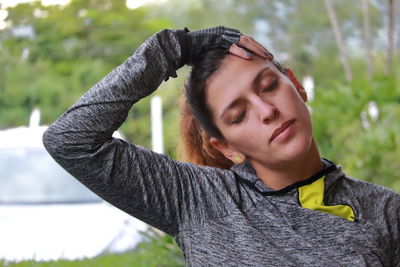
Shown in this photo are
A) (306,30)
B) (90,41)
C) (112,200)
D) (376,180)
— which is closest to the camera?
(112,200)

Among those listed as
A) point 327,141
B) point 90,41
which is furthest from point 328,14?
point 90,41

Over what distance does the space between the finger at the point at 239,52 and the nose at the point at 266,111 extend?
8 cm

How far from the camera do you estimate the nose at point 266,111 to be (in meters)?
1.06

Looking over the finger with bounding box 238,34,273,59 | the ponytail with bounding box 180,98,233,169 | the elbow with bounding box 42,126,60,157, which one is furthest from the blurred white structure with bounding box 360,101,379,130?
the elbow with bounding box 42,126,60,157

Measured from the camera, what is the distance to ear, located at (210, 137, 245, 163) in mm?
1188

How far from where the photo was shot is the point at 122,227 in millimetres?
1601

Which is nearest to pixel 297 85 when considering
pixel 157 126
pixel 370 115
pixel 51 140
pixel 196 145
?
pixel 196 145

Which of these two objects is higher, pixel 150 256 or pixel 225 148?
pixel 225 148

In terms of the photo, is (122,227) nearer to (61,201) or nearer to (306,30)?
(61,201)

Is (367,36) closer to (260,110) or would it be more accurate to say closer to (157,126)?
(157,126)

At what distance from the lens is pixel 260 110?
1.06 meters

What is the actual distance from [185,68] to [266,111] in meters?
0.21

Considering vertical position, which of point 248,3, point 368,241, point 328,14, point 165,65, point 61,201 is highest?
A: point 165,65

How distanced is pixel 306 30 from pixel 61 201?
3.36 meters
